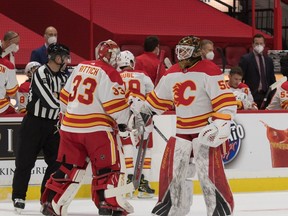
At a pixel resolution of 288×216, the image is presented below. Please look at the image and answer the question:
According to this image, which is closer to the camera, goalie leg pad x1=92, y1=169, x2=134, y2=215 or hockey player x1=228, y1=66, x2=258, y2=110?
goalie leg pad x1=92, y1=169, x2=134, y2=215

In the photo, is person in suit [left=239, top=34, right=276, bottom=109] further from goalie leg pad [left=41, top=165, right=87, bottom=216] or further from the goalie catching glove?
the goalie catching glove

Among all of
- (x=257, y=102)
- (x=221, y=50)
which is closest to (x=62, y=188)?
(x=257, y=102)

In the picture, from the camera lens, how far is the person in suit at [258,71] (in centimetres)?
1004

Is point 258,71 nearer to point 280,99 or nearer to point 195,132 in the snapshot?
point 280,99

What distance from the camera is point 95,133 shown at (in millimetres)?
6633

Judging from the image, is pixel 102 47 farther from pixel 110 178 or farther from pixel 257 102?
pixel 257 102

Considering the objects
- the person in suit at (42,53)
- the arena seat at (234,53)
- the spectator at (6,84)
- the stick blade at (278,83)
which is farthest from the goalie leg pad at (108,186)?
the arena seat at (234,53)

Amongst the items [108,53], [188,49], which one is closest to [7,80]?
[108,53]

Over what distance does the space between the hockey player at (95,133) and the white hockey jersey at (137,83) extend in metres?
1.68

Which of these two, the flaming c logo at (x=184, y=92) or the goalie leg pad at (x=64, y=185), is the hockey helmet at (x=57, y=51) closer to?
the goalie leg pad at (x=64, y=185)

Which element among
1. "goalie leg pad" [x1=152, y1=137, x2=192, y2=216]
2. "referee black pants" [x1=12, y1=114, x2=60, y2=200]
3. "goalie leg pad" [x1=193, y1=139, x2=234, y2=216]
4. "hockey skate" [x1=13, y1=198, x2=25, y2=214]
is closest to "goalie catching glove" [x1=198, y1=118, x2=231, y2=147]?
"goalie leg pad" [x1=193, y1=139, x2=234, y2=216]

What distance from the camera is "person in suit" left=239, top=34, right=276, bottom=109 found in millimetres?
10039

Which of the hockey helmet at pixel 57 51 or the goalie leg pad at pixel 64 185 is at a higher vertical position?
the hockey helmet at pixel 57 51

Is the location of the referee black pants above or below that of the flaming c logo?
below
